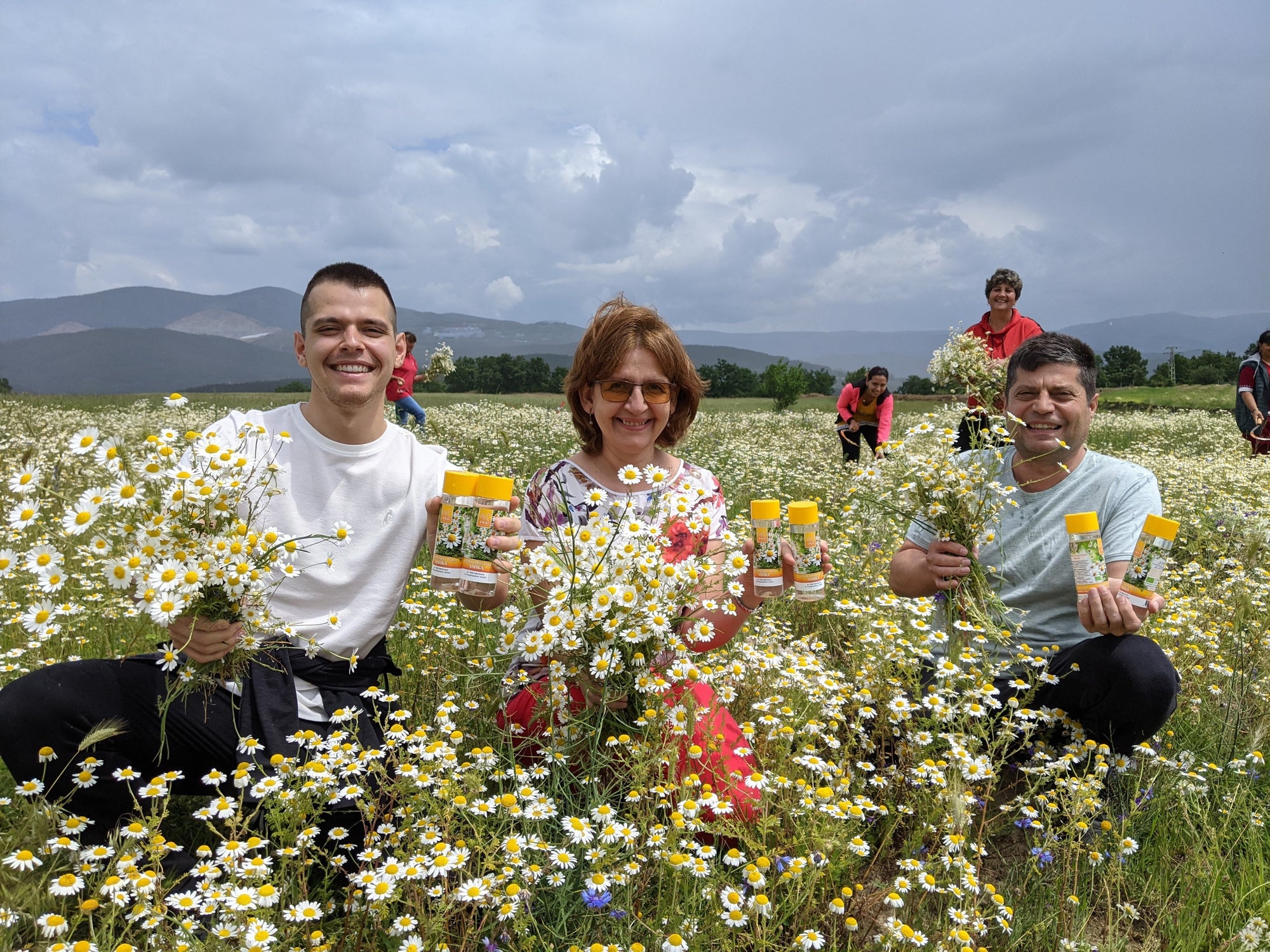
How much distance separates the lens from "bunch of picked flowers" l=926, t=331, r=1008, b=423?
6.40 meters

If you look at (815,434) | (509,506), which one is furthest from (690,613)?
(815,434)

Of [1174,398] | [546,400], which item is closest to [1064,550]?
[546,400]

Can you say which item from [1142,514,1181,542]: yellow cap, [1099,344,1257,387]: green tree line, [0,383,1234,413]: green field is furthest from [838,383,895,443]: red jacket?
[1099,344,1257,387]: green tree line

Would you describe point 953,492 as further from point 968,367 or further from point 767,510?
point 968,367

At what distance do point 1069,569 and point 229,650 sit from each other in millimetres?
3272

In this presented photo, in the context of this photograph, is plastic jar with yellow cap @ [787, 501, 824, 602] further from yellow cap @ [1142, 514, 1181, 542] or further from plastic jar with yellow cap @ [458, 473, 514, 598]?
yellow cap @ [1142, 514, 1181, 542]

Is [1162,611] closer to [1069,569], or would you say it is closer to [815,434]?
[1069,569]

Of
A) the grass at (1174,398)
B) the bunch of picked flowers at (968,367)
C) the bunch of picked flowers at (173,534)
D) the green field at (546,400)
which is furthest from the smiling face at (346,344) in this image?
the grass at (1174,398)

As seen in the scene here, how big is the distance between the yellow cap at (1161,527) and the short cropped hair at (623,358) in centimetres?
181

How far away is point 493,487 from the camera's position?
2.58 meters

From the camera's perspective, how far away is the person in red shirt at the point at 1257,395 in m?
10.3

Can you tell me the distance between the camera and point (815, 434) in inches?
675

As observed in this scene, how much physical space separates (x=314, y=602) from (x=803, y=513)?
1.87m

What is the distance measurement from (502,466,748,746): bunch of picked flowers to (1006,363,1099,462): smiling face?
Result: 1556mm
